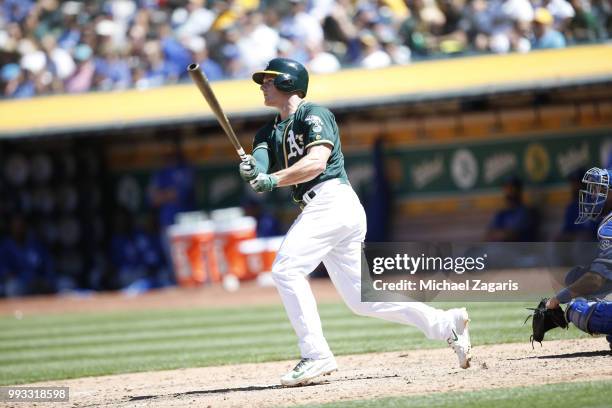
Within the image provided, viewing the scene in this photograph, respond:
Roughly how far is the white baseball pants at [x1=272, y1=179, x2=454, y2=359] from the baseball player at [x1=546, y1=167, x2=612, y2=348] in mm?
764

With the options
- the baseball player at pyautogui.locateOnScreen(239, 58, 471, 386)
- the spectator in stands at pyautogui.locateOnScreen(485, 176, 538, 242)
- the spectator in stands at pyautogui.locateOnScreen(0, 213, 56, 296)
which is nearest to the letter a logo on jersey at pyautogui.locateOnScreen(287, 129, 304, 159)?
the baseball player at pyautogui.locateOnScreen(239, 58, 471, 386)

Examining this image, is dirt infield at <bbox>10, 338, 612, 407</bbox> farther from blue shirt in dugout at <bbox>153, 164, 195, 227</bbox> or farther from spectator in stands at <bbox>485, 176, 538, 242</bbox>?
blue shirt in dugout at <bbox>153, 164, 195, 227</bbox>

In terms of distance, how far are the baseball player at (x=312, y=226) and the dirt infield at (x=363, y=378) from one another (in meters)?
0.26

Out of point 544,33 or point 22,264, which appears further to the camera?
point 22,264

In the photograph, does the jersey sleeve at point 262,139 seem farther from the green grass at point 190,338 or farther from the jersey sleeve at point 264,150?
the green grass at point 190,338

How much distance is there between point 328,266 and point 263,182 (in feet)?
2.49

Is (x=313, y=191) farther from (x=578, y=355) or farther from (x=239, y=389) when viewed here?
(x=578, y=355)

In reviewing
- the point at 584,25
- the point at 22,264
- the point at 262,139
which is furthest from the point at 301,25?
the point at 262,139

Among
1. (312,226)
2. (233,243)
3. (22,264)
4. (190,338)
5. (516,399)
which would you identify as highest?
(312,226)

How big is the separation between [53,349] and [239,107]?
5.55 metres

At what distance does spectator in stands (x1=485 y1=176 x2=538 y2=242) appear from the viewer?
550 inches

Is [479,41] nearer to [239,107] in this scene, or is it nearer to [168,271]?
[239,107]

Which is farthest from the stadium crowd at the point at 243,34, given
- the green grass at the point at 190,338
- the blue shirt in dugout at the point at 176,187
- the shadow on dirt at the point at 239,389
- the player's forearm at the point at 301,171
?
the player's forearm at the point at 301,171

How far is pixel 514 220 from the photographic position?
14.0m
